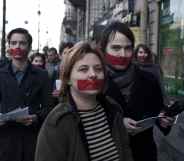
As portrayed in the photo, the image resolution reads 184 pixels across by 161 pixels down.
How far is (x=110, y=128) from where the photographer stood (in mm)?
3121

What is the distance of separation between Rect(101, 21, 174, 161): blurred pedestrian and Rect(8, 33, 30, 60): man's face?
4.12 ft

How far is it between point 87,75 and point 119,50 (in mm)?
807

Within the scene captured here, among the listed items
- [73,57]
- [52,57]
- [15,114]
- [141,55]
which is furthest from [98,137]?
[52,57]

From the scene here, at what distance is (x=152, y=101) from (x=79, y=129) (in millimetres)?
1252

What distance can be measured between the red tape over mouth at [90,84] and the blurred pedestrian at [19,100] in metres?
1.68

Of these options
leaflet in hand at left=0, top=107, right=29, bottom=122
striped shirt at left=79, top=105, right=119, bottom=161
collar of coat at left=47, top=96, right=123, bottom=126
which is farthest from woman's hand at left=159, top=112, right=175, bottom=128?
leaflet in hand at left=0, top=107, right=29, bottom=122

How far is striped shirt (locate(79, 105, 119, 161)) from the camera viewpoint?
3.02 meters

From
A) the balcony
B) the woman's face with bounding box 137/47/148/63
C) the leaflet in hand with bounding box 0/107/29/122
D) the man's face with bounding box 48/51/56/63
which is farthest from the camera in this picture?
the balcony

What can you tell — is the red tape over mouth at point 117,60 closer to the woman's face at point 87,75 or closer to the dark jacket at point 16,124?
the woman's face at point 87,75

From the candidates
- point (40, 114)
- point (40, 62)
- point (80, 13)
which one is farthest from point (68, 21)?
point (40, 114)

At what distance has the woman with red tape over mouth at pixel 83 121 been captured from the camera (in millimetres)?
2924

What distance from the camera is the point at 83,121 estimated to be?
3.04 meters

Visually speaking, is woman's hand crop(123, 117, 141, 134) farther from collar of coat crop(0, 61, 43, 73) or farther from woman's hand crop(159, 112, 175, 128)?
collar of coat crop(0, 61, 43, 73)

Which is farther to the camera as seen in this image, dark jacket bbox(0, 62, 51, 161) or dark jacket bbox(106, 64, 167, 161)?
dark jacket bbox(0, 62, 51, 161)
